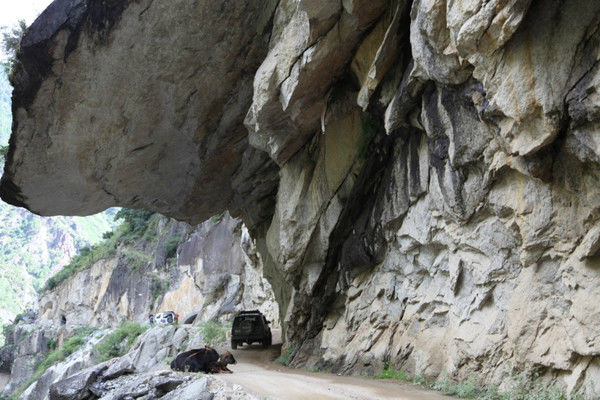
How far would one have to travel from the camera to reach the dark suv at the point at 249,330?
20453 millimetres

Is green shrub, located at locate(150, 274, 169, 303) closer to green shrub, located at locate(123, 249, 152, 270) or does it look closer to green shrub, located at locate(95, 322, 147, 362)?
green shrub, located at locate(123, 249, 152, 270)

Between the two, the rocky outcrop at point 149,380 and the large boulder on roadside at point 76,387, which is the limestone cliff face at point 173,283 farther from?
the large boulder on roadside at point 76,387

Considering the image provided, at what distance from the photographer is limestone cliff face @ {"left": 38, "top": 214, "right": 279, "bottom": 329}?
105 feet

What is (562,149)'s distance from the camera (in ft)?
22.7

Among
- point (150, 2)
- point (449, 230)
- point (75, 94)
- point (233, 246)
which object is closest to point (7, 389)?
point (233, 246)

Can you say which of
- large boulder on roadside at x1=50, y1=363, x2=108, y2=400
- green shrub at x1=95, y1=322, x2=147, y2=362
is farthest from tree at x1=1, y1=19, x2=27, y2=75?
green shrub at x1=95, y1=322, x2=147, y2=362

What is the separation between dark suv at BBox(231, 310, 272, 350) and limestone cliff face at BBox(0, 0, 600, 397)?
6.42 feet

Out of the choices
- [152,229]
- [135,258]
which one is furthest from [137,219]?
[135,258]

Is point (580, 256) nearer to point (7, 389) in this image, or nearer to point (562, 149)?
point (562, 149)

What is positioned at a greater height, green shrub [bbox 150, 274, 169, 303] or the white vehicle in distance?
green shrub [bbox 150, 274, 169, 303]

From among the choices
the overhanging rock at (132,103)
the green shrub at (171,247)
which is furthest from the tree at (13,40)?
the green shrub at (171,247)

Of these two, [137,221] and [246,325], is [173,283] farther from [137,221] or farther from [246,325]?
[246,325]

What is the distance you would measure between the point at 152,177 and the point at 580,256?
13945 millimetres

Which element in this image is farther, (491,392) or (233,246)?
(233,246)
